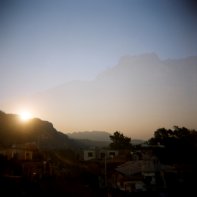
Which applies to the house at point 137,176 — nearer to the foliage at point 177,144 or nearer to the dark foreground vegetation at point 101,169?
the dark foreground vegetation at point 101,169

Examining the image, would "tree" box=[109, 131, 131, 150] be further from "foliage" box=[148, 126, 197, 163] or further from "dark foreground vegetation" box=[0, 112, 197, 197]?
"foliage" box=[148, 126, 197, 163]

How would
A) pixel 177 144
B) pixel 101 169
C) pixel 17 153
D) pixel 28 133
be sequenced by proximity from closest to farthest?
pixel 17 153
pixel 101 169
pixel 177 144
pixel 28 133

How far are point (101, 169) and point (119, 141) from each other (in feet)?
43.7

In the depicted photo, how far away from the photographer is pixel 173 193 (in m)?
15.5

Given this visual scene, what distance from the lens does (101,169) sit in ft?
70.7

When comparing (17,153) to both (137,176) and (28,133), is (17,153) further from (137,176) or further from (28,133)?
(28,133)

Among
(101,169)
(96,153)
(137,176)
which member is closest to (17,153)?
(101,169)

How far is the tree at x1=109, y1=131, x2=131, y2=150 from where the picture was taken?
112 ft

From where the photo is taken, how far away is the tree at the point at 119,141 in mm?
34094

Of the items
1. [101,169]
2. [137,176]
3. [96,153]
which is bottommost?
[137,176]

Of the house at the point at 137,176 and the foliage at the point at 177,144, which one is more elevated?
the foliage at the point at 177,144

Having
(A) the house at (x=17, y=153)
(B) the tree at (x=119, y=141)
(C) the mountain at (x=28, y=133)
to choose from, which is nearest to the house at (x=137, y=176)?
(A) the house at (x=17, y=153)

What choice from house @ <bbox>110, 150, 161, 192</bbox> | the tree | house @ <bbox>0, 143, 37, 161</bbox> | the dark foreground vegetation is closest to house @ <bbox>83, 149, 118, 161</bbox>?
the dark foreground vegetation

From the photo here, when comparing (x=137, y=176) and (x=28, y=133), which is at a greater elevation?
(x=28, y=133)
